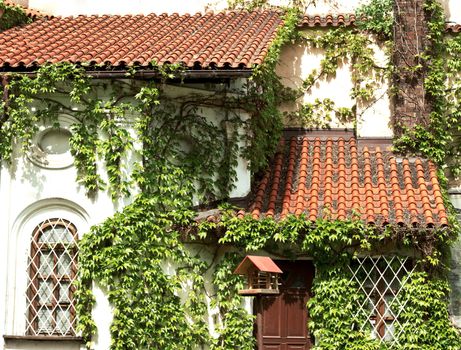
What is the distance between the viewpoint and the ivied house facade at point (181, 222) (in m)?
15.3

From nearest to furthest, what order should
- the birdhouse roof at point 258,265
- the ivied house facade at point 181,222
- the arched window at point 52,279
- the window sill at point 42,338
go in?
the birdhouse roof at point 258,265 → the window sill at point 42,338 → the ivied house facade at point 181,222 → the arched window at point 52,279

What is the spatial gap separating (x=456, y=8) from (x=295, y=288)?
6.95 m

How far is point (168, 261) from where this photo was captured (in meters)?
15.6

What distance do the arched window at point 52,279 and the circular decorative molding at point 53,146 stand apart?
0.90 meters

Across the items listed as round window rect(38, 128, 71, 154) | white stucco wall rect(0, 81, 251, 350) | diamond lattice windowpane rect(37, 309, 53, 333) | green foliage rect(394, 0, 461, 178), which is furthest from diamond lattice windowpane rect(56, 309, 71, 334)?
green foliage rect(394, 0, 461, 178)

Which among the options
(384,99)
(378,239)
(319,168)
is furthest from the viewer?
(384,99)

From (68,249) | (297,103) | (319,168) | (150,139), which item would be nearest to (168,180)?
(150,139)

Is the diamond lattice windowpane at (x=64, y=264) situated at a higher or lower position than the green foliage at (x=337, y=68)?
lower

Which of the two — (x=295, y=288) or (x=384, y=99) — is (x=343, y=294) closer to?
(x=295, y=288)

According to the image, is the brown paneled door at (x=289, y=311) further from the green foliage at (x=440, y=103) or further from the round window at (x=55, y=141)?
the round window at (x=55, y=141)

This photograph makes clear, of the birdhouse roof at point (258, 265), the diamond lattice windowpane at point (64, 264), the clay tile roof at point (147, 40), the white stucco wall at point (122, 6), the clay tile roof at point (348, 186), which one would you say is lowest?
the birdhouse roof at point (258, 265)

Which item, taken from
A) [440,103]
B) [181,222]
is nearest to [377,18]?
[440,103]

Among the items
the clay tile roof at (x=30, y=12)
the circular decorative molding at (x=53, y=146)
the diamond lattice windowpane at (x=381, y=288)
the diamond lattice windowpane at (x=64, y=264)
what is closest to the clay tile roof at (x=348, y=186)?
the diamond lattice windowpane at (x=381, y=288)

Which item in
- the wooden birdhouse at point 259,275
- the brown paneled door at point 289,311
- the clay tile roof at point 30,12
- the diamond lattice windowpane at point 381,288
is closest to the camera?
the wooden birdhouse at point 259,275
